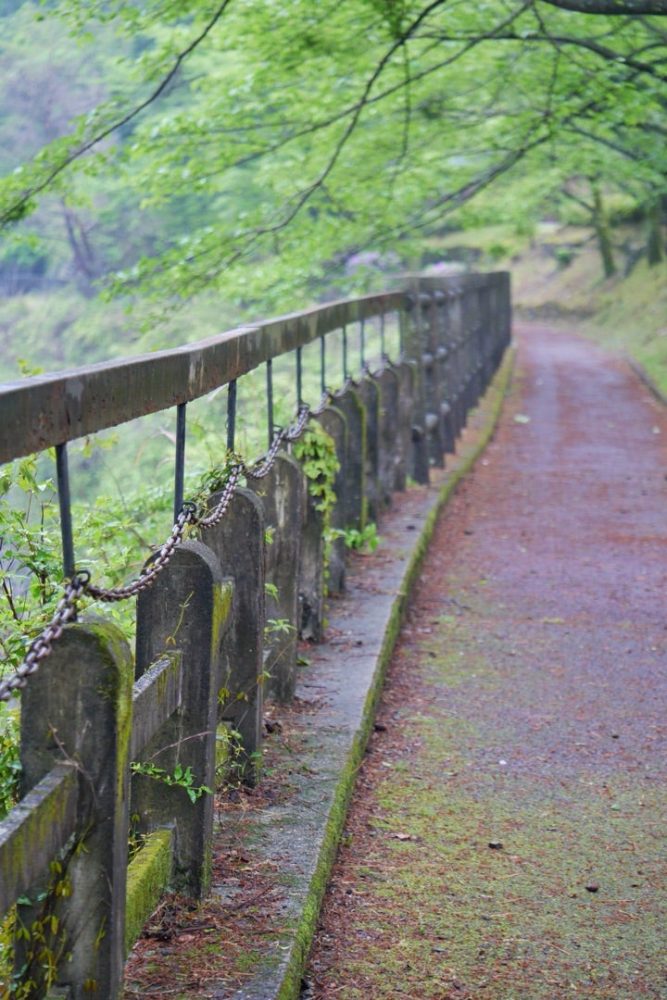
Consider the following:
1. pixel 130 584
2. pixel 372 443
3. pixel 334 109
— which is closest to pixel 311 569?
pixel 372 443

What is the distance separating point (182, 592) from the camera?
9.26 feet

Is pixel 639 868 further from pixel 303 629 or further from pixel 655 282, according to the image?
pixel 655 282

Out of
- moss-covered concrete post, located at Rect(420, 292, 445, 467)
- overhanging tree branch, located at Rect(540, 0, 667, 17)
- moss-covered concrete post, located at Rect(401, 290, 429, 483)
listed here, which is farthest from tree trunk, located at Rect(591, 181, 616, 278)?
overhanging tree branch, located at Rect(540, 0, 667, 17)

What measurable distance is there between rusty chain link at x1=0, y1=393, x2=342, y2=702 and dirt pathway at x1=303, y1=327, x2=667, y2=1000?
1070 millimetres

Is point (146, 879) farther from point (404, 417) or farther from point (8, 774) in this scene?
point (404, 417)

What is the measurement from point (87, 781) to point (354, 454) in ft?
14.2

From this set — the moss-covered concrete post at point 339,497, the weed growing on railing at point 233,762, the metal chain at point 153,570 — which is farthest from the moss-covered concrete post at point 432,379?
the metal chain at point 153,570

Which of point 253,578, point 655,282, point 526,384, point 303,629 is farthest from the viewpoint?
point 655,282

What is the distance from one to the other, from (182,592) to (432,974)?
3.65 feet

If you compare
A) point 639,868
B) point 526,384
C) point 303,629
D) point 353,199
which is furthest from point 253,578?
point 526,384

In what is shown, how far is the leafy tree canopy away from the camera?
9.81 meters

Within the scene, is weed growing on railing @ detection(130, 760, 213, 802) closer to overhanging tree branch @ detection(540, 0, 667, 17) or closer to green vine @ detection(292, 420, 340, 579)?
green vine @ detection(292, 420, 340, 579)

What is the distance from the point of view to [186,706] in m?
2.88

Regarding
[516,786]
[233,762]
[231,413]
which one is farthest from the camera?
[516,786]
